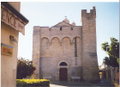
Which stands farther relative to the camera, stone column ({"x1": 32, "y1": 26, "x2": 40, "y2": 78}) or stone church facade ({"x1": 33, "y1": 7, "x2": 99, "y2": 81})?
stone column ({"x1": 32, "y1": 26, "x2": 40, "y2": 78})

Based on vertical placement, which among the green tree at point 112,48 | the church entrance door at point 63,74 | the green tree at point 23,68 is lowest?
the church entrance door at point 63,74

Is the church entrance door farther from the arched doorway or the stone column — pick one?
the stone column

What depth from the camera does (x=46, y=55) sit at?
93.4ft

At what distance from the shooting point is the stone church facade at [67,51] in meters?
27.2

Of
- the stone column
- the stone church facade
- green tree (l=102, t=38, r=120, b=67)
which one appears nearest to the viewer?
green tree (l=102, t=38, r=120, b=67)

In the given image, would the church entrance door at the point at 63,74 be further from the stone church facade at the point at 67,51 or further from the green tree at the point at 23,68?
the green tree at the point at 23,68

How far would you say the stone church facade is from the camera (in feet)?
89.3

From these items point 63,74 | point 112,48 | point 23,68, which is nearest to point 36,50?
point 63,74

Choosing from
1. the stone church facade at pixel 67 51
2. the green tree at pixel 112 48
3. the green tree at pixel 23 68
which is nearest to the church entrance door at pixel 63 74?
the stone church facade at pixel 67 51

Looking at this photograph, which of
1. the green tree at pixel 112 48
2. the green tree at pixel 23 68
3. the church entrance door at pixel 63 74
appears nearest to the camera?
the green tree at pixel 23 68

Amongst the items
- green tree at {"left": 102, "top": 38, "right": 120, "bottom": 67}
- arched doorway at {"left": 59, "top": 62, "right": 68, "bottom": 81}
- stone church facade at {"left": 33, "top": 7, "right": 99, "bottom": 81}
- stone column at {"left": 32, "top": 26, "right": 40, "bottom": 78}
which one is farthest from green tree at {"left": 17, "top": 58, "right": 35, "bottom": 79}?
green tree at {"left": 102, "top": 38, "right": 120, "bottom": 67}

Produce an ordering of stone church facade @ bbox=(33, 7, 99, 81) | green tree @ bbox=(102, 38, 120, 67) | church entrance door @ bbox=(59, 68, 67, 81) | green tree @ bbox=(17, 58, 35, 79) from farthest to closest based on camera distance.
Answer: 1. church entrance door @ bbox=(59, 68, 67, 81)
2. stone church facade @ bbox=(33, 7, 99, 81)
3. green tree @ bbox=(102, 38, 120, 67)
4. green tree @ bbox=(17, 58, 35, 79)

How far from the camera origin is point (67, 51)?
28344 millimetres

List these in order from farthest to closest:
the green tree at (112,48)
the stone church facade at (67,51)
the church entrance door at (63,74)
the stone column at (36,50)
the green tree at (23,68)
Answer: the church entrance door at (63,74)
the stone column at (36,50)
the stone church facade at (67,51)
the green tree at (112,48)
the green tree at (23,68)
